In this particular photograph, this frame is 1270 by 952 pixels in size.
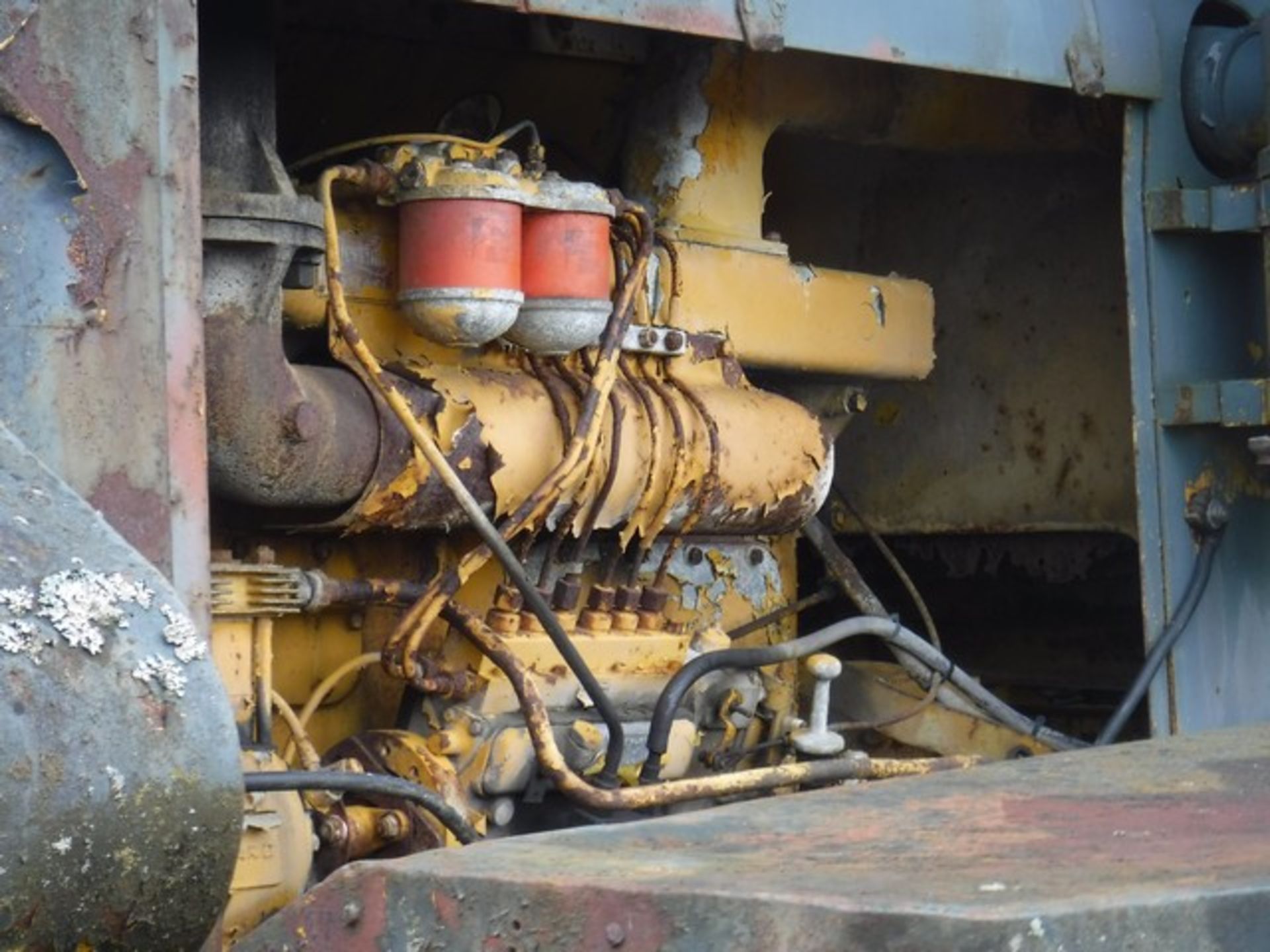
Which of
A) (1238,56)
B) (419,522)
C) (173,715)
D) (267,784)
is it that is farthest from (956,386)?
(173,715)

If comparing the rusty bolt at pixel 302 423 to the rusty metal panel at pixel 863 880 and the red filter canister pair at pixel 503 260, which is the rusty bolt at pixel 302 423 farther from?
the rusty metal panel at pixel 863 880

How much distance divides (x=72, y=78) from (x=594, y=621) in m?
1.21

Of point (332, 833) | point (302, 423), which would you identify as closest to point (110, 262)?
point (302, 423)

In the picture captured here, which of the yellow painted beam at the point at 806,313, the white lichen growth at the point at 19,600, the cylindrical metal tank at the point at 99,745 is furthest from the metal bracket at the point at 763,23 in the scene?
the white lichen growth at the point at 19,600

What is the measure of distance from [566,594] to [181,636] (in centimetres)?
153

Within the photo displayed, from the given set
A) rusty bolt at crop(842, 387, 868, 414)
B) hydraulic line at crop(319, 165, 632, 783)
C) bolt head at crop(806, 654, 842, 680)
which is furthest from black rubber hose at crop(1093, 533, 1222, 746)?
hydraulic line at crop(319, 165, 632, 783)

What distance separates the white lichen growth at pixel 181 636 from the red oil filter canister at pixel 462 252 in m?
1.21

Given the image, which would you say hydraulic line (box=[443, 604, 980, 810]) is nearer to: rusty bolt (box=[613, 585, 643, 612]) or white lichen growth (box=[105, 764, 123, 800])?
rusty bolt (box=[613, 585, 643, 612])

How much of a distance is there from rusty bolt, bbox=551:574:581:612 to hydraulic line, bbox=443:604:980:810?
207 millimetres

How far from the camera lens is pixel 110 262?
2.22 metres

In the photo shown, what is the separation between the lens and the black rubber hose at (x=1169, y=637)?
139 inches

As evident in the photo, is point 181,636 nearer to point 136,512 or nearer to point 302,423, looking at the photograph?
point 136,512

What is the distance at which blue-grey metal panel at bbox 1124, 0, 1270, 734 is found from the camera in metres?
3.57

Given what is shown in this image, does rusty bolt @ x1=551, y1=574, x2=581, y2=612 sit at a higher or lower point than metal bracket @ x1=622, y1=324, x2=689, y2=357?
lower
